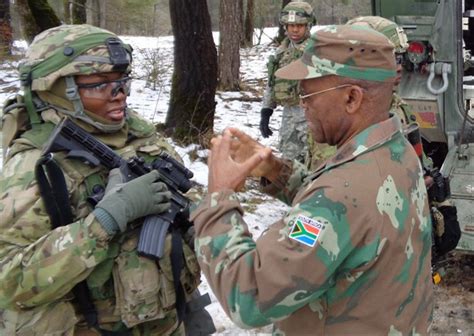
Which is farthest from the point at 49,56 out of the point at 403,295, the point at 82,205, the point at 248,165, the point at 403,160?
the point at 403,295

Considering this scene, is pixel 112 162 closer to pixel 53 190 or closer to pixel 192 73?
pixel 53 190

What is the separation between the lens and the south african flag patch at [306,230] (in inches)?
56.7

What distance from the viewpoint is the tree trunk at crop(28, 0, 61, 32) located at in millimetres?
7634

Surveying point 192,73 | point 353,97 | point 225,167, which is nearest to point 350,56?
point 353,97

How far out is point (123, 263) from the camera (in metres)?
2.12

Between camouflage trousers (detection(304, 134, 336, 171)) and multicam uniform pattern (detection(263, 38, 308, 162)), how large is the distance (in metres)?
1.34

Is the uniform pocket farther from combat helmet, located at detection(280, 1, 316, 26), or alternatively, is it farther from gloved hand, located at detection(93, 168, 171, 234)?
combat helmet, located at detection(280, 1, 316, 26)

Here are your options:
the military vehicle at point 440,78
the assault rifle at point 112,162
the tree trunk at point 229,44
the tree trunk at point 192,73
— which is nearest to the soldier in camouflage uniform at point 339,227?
the assault rifle at point 112,162

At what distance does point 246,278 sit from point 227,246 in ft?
0.35

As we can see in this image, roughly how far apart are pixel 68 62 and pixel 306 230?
3.91ft

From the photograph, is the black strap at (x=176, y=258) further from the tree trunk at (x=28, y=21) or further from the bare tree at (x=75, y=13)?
the bare tree at (x=75, y=13)

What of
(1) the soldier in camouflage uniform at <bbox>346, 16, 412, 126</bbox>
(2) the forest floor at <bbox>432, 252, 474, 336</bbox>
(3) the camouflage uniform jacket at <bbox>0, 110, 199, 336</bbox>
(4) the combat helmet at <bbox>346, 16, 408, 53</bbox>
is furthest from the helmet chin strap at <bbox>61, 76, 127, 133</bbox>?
(2) the forest floor at <bbox>432, 252, 474, 336</bbox>

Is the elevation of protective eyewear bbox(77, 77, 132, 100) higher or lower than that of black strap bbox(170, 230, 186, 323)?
higher

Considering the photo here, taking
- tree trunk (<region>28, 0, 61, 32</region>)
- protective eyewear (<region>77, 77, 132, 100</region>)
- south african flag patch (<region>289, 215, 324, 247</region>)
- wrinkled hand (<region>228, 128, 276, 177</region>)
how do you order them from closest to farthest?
south african flag patch (<region>289, 215, 324, 247</region>) < wrinkled hand (<region>228, 128, 276, 177</region>) < protective eyewear (<region>77, 77, 132, 100</region>) < tree trunk (<region>28, 0, 61, 32</region>)
